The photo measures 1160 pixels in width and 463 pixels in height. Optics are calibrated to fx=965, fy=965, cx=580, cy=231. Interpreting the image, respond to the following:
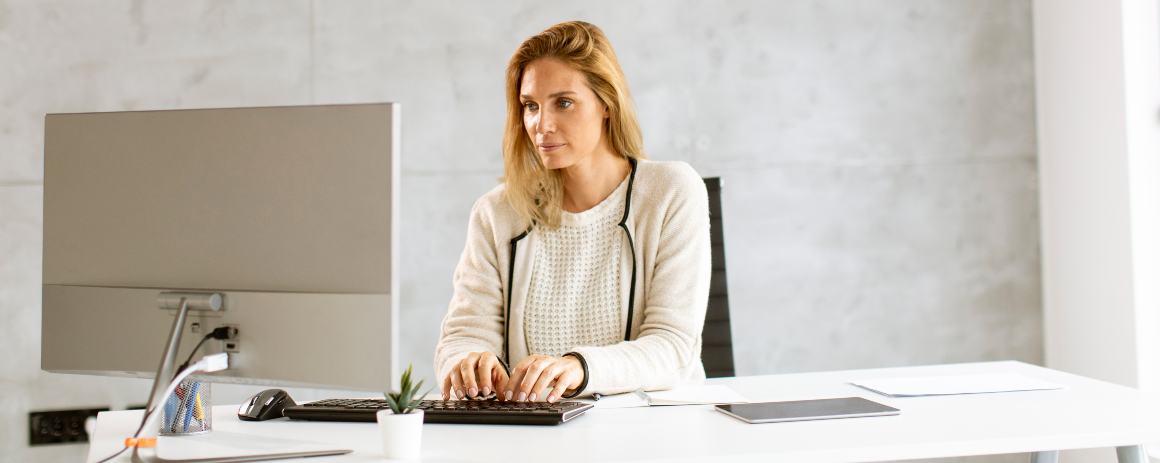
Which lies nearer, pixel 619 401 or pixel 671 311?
pixel 619 401

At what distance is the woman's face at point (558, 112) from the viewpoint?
1959mm

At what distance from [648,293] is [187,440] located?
0.93m

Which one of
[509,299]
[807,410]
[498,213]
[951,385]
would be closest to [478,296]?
[509,299]

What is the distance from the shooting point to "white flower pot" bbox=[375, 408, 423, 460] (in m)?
1.22

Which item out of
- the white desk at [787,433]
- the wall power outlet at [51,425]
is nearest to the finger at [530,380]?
the white desk at [787,433]

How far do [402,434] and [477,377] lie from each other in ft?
1.51

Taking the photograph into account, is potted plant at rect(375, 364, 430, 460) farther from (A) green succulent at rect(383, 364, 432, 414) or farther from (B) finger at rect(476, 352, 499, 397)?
(B) finger at rect(476, 352, 499, 397)

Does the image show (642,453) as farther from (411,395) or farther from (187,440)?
(187,440)

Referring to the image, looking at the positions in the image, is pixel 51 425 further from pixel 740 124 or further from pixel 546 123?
pixel 740 124

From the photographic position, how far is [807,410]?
146 cm

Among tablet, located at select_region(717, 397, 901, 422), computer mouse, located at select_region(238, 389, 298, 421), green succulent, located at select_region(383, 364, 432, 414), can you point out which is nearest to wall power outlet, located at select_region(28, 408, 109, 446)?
computer mouse, located at select_region(238, 389, 298, 421)

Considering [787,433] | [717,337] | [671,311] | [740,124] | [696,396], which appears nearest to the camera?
[787,433]

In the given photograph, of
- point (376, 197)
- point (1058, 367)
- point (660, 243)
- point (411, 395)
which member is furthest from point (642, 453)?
point (1058, 367)

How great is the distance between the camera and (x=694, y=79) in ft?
10.3
